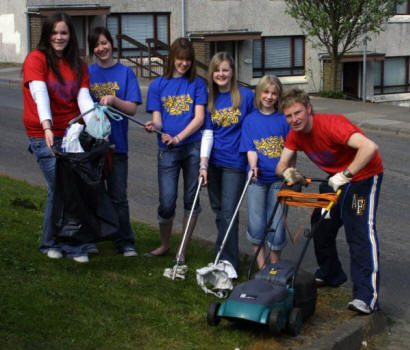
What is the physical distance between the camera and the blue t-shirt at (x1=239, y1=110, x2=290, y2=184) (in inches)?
228

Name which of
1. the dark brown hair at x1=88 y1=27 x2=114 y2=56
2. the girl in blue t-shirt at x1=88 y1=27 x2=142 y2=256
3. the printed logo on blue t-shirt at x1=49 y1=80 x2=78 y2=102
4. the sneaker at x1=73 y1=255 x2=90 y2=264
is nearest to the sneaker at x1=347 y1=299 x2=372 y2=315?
the girl in blue t-shirt at x1=88 y1=27 x2=142 y2=256

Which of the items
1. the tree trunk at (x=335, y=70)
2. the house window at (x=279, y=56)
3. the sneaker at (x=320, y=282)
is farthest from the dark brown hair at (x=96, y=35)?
the house window at (x=279, y=56)

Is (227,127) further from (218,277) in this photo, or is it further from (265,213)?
(218,277)

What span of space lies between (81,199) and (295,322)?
1967mm

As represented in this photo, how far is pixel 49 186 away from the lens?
226 inches

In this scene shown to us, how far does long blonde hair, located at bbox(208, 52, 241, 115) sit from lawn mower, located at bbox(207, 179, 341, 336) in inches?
42.2

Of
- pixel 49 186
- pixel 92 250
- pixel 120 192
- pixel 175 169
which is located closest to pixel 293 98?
pixel 175 169

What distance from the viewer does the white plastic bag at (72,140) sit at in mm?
5477

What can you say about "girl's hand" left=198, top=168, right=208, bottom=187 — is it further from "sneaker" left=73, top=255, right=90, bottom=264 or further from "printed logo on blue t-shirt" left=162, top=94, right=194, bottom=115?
"sneaker" left=73, top=255, right=90, bottom=264

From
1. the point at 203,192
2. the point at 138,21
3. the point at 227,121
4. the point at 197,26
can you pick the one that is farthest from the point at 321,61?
the point at 227,121

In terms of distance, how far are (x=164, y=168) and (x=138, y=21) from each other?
23.2 metres

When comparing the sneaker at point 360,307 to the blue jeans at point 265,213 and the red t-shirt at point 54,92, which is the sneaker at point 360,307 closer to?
the blue jeans at point 265,213

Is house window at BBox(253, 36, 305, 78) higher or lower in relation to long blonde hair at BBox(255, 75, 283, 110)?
higher

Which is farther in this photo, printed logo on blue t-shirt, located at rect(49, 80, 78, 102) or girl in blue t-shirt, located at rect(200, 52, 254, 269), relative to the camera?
girl in blue t-shirt, located at rect(200, 52, 254, 269)
